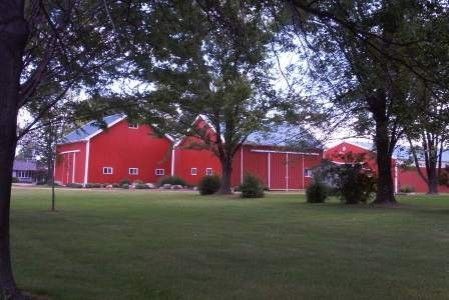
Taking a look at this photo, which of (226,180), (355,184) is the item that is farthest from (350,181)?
(226,180)

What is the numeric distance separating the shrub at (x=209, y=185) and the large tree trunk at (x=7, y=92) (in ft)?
116

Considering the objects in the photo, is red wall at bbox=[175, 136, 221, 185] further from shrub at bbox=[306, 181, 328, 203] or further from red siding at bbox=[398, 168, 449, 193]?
shrub at bbox=[306, 181, 328, 203]

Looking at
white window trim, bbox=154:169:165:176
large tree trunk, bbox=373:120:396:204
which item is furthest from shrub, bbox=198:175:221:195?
white window trim, bbox=154:169:165:176

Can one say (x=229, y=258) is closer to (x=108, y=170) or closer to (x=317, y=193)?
(x=317, y=193)

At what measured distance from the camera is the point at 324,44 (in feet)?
31.1

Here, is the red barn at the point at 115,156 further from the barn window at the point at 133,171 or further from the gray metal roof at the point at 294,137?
the gray metal roof at the point at 294,137

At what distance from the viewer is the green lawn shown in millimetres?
8258

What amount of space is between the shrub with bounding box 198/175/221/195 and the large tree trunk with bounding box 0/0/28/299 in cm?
3530

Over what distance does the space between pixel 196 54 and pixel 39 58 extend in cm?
402

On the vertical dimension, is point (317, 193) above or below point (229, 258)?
above

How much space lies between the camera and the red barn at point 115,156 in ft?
190

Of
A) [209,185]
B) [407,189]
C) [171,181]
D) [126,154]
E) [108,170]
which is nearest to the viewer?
[209,185]

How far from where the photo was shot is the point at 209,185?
42219mm

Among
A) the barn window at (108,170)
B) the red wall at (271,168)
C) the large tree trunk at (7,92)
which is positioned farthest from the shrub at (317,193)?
the barn window at (108,170)
